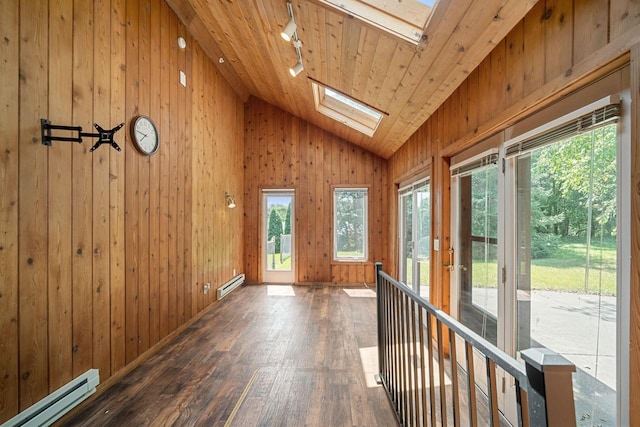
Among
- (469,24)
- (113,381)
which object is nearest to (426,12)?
(469,24)

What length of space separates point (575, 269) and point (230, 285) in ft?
14.9

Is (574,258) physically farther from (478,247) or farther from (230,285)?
(230,285)

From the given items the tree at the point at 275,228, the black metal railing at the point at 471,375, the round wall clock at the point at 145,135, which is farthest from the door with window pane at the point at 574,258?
the tree at the point at 275,228

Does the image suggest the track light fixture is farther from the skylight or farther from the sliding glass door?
the sliding glass door

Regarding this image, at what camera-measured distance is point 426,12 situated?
1753 mm

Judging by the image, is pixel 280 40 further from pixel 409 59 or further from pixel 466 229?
pixel 466 229

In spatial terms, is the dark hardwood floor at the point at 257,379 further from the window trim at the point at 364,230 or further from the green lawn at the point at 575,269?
the window trim at the point at 364,230

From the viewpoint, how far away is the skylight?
6.07 feet

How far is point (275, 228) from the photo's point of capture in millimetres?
5652

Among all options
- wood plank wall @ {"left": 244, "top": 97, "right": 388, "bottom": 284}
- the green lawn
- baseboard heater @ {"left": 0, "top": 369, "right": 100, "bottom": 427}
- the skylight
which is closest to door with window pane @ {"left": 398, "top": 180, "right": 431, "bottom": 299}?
wood plank wall @ {"left": 244, "top": 97, "right": 388, "bottom": 284}

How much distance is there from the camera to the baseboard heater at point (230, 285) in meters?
4.37

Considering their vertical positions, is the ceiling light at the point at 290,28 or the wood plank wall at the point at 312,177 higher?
the ceiling light at the point at 290,28

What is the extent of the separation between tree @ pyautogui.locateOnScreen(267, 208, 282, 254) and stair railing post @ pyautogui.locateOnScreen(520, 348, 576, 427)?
17.1 feet

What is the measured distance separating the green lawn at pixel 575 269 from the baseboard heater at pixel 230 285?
4.08 m
